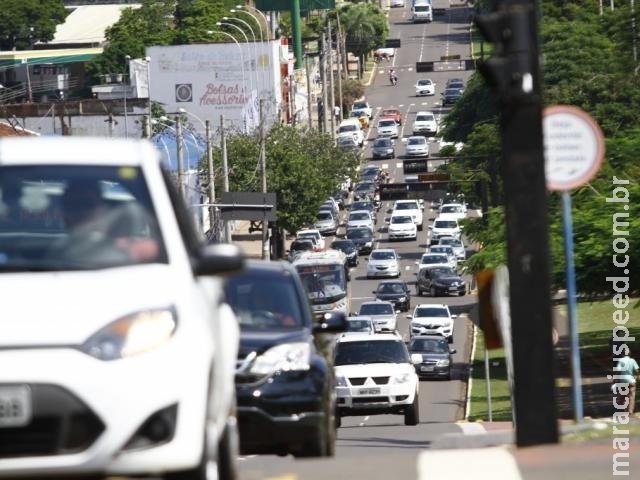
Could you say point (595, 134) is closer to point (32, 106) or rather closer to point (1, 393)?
point (1, 393)

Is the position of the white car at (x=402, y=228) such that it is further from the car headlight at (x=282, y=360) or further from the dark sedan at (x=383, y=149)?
the car headlight at (x=282, y=360)

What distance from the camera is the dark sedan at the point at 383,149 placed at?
110 m

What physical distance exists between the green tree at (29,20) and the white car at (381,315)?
13060cm

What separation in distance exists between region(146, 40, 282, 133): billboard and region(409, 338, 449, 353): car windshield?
6009cm

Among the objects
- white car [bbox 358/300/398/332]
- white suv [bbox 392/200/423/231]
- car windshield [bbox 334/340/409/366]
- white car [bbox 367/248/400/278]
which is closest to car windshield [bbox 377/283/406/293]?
white car [bbox 367/248/400/278]

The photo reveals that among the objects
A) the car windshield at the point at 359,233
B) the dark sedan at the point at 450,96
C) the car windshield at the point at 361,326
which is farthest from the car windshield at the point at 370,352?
the dark sedan at the point at 450,96

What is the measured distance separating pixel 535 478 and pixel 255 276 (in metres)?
4.64

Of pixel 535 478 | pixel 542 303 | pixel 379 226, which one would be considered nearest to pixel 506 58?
pixel 542 303

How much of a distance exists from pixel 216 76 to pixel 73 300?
10100 centimetres

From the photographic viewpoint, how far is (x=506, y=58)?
10.7m

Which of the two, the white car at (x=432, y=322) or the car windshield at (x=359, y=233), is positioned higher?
the white car at (x=432, y=322)

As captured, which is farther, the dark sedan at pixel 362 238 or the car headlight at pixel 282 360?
the dark sedan at pixel 362 238

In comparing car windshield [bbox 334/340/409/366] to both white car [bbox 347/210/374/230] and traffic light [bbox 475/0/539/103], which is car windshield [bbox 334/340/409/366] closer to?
traffic light [bbox 475/0/539/103]

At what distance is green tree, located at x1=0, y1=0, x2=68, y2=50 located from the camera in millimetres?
180250
